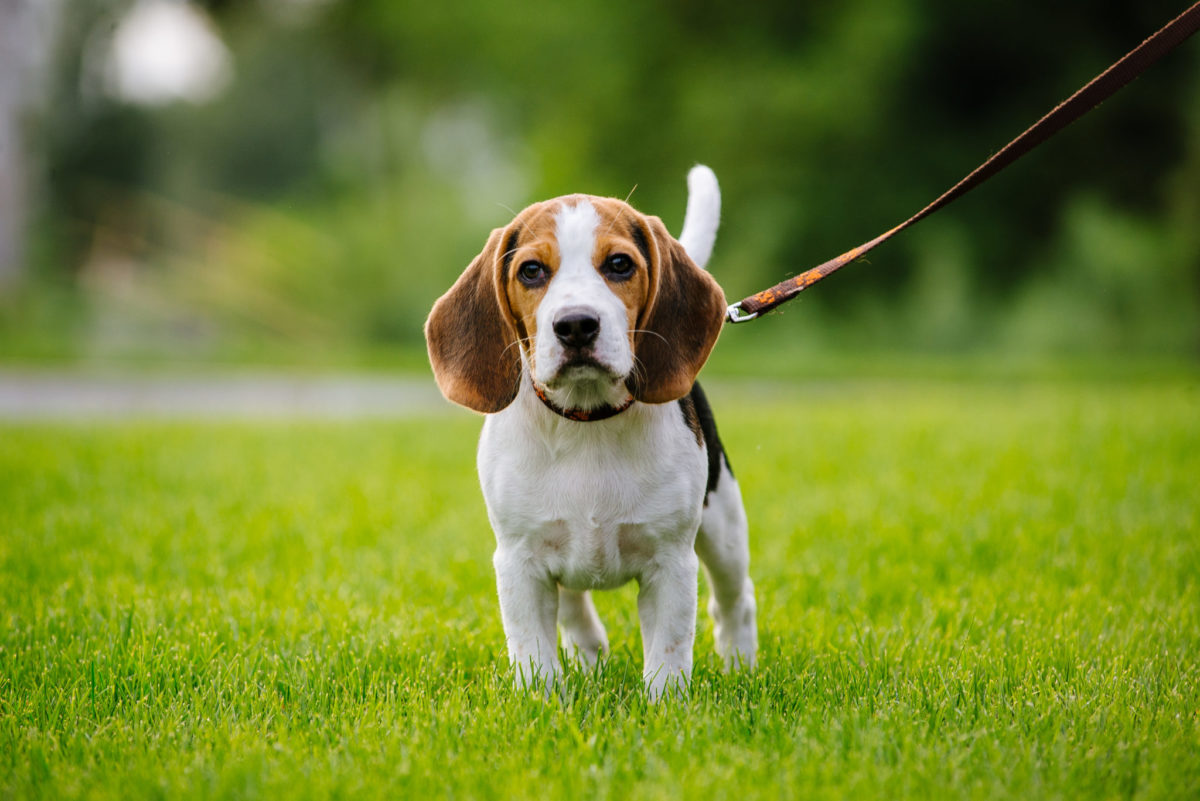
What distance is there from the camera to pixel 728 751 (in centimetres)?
264

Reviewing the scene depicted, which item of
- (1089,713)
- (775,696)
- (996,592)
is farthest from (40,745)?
(996,592)

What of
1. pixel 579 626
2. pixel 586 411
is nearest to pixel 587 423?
pixel 586 411

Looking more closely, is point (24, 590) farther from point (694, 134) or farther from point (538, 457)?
point (694, 134)

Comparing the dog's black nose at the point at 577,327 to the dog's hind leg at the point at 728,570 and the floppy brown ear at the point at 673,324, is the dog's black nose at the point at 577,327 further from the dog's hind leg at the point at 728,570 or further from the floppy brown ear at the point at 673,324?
the dog's hind leg at the point at 728,570

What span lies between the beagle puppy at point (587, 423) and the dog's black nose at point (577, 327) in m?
0.15

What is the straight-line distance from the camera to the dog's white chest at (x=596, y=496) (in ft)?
9.68

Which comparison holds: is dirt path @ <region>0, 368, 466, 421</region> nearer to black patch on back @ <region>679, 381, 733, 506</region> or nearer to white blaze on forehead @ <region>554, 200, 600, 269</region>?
black patch on back @ <region>679, 381, 733, 506</region>

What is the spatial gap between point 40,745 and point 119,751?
0.23 m

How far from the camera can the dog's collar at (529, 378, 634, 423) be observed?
2969 millimetres

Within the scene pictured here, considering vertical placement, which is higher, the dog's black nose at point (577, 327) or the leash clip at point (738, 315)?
the leash clip at point (738, 315)

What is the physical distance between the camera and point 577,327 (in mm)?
2670

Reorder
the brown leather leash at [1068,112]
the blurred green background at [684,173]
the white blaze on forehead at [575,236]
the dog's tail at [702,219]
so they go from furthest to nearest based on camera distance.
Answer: the blurred green background at [684,173], the dog's tail at [702,219], the brown leather leash at [1068,112], the white blaze on forehead at [575,236]

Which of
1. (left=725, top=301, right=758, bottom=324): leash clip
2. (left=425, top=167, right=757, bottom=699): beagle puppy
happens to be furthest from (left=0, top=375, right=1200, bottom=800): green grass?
(left=725, top=301, right=758, bottom=324): leash clip

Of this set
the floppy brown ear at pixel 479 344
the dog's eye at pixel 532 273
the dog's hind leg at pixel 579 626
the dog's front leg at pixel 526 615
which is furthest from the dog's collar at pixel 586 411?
the dog's hind leg at pixel 579 626
